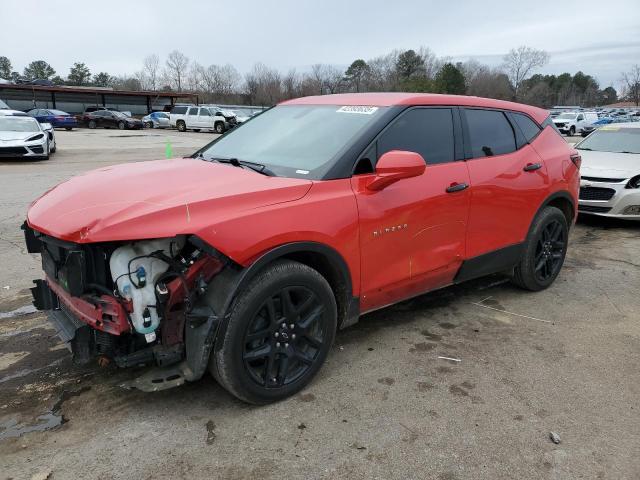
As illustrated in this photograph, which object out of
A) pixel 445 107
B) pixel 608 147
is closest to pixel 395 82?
pixel 608 147

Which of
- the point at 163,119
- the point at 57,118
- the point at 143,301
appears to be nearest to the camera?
the point at 143,301

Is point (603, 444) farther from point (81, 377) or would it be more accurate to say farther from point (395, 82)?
point (395, 82)

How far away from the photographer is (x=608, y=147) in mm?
9102

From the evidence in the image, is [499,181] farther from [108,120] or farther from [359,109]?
[108,120]

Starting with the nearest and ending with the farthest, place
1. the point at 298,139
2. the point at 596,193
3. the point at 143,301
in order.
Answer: the point at 143,301
the point at 298,139
the point at 596,193

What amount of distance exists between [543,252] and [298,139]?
9.09 ft

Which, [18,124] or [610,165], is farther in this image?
[18,124]

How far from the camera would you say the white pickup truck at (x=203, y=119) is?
3566 cm

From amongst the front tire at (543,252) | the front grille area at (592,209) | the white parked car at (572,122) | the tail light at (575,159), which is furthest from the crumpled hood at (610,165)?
the white parked car at (572,122)

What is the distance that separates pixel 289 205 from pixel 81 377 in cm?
177

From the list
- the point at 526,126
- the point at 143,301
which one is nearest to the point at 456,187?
the point at 526,126

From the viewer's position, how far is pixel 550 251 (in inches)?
197

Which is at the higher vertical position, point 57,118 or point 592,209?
point 57,118

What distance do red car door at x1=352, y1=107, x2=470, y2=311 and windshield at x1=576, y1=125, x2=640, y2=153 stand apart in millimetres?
6458
